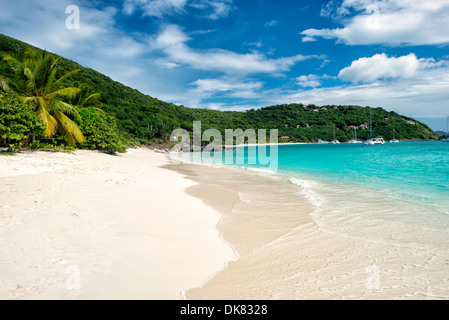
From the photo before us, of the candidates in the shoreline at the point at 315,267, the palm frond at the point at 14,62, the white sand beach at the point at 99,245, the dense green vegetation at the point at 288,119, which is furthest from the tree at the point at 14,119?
the dense green vegetation at the point at 288,119

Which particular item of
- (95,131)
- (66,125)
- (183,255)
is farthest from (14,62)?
(183,255)

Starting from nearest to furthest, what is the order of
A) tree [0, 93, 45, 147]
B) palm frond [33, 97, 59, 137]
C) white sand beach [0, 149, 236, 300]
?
white sand beach [0, 149, 236, 300]
tree [0, 93, 45, 147]
palm frond [33, 97, 59, 137]

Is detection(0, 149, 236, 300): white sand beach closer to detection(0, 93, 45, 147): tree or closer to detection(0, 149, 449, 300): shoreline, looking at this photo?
detection(0, 149, 449, 300): shoreline

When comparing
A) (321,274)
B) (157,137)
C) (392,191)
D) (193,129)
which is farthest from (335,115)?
(321,274)

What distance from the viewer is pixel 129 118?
164ft

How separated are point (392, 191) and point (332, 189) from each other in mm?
2493

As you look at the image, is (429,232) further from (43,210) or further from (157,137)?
(157,137)

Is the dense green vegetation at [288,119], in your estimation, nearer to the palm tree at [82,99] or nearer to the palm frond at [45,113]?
the palm tree at [82,99]

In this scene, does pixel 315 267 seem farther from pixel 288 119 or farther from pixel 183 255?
pixel 288 119

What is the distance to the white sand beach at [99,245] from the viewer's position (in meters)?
2.97

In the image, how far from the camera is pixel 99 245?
4.12 meters

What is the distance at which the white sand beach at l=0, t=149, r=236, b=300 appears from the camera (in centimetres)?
297

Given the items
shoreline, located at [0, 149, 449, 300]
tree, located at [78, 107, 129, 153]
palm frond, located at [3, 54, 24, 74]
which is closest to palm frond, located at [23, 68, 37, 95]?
palm frond, located at [3, 54, 24, 74]
